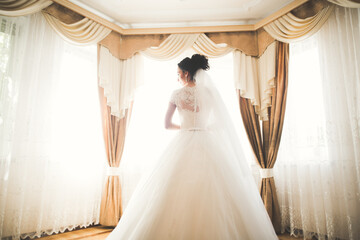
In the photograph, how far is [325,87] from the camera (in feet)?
8.32

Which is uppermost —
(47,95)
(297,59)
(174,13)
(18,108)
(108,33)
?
(174,13)

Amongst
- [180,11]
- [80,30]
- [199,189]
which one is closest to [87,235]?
[199,189]

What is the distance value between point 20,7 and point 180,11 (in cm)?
204

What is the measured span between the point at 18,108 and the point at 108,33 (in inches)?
65.0

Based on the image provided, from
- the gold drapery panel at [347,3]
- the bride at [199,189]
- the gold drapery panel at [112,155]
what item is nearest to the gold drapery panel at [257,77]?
the gold drapery panel at [347,3]

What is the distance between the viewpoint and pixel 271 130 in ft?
9.96

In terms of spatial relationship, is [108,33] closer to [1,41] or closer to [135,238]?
[1,41]

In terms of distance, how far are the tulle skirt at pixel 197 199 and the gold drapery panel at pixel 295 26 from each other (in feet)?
6.37

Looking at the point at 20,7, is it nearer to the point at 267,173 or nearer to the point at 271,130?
the point at 271,130

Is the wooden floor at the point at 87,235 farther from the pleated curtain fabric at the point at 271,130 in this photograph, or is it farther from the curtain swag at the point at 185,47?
the curtain swag at the point at 185,47

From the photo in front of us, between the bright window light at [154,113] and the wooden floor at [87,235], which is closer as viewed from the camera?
the wooden floor at [87,235]

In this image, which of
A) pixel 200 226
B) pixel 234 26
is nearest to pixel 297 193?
pixel 200 226

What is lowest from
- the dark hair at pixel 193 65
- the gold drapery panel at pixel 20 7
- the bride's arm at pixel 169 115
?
the bride's arm at pixel 169 115

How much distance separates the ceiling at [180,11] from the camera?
311cm
